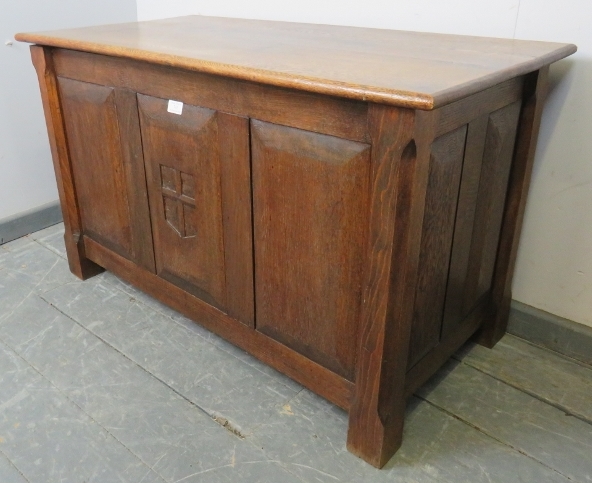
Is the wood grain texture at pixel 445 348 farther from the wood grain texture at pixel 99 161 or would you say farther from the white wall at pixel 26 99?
the white wall at pixel 26 99

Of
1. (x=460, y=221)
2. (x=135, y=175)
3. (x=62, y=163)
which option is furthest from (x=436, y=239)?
(x=62, y=163)

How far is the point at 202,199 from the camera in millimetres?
1459

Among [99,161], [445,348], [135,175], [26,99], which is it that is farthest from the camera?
[26,99]

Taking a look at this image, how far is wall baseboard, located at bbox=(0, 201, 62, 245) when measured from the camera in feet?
7.55

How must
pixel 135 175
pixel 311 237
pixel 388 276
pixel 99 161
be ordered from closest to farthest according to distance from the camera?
1. pixel 388 276
2. pixel 311 237
3. pixel 135 175
4. pixel 99 161

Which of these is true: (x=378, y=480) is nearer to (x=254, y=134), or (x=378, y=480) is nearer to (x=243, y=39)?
(x=254, y=134)

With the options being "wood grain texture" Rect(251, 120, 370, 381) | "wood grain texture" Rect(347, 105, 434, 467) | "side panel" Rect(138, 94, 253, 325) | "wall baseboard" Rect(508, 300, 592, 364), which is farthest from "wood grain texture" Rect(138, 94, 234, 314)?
"wall baseboard" Rect(508, 300, 592, 364)

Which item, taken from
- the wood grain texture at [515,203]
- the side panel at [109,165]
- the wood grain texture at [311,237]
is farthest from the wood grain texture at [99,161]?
the wood grain texture at [515,203]

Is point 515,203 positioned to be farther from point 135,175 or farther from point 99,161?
point 99,161

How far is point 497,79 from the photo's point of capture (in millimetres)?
1070

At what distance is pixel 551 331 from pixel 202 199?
105 cm

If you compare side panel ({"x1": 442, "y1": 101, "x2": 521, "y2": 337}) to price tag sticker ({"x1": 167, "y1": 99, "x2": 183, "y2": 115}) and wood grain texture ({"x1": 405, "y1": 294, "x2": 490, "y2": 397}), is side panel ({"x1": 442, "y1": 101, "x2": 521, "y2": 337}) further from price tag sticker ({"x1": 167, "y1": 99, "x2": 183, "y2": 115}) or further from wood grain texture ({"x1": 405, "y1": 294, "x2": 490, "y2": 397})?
price tag sticker ({"x1": 167, "y1": 99, "x2": 183, "y2": 115})

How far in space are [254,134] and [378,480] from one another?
31.2 inches

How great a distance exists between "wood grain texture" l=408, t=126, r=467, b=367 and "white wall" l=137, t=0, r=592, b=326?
0.43m
